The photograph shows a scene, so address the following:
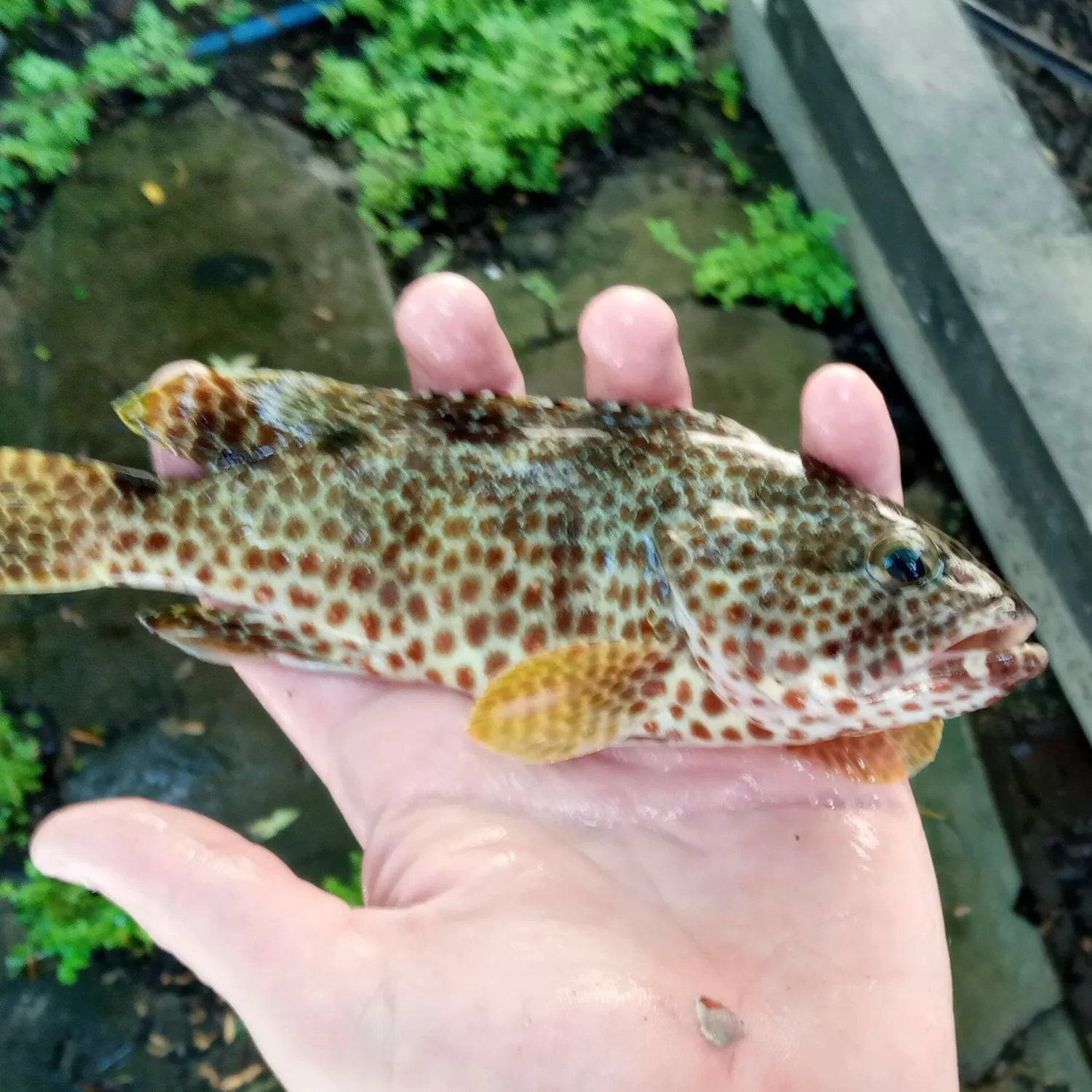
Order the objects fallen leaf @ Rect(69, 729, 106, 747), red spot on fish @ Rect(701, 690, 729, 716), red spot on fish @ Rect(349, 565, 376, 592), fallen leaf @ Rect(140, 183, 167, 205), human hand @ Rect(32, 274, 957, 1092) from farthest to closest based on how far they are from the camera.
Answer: fallen leaf @ Rect(140, 183, 167, 205), fallen leaf @ Rect(69, 729, 106, 747), red spot on fish @ Rect(349, 565, 376, 592), red spot on fish @ Rect(701, 690, 729, 716), human hand @ Rect(32, 274, 957, 1092)

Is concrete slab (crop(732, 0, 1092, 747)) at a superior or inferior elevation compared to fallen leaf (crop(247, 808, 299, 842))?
superior

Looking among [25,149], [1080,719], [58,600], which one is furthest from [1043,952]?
[25,149]

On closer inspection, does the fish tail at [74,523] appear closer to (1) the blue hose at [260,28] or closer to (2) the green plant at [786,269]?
(2) the green plant at [786,269]

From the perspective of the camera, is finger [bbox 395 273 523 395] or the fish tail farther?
finger [bbox 395 273 523 395]

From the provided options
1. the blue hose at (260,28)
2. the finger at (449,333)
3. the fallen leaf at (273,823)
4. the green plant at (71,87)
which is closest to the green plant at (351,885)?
the fallen leaf at (273,823)

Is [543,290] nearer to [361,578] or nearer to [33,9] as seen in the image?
[361,578]

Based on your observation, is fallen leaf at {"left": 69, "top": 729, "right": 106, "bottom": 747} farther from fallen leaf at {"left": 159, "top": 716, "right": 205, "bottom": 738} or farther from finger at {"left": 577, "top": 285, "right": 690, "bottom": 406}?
finger at {"left": 577, "top": 285, "right": 690, "bottom": 406}

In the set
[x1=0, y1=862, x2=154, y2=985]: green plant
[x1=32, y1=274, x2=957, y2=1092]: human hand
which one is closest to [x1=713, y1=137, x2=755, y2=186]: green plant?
[x1=32, y1=274, x2=957, y2=1092]: human hand
